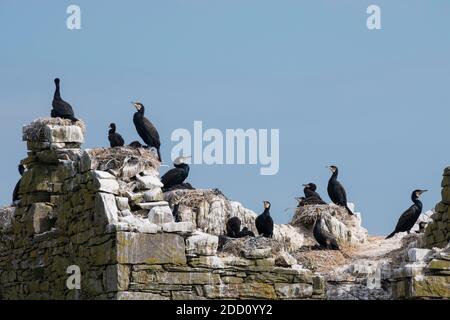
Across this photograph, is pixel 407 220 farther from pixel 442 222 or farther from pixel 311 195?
pixel 311 195

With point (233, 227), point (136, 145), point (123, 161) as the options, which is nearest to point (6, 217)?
point (136, 145)

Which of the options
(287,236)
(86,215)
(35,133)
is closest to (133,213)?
(86,215)

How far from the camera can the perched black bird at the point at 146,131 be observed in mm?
29047

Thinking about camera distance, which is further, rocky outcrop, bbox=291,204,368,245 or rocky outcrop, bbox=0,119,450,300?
rocky outcrop, bbox=291,204,368,245

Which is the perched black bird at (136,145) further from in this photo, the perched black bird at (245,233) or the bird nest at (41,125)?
the perched black bird at (245,233)

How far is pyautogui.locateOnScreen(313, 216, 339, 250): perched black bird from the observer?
100 ft

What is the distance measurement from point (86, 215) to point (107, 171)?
661 millimetres

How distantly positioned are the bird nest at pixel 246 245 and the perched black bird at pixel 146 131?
2371 millimetres

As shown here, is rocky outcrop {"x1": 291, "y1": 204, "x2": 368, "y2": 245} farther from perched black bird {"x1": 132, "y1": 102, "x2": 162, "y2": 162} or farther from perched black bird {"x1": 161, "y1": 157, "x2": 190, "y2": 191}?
perched black bird {"x1": 132, "y1": 102, "x2": 162, "y2": 162}

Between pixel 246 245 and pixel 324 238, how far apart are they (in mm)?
4115

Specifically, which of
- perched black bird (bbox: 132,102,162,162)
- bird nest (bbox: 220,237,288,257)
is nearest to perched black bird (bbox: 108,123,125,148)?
perched black bird (bbox: 132,102,162,162)

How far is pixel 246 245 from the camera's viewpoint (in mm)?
26719

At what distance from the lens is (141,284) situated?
2530 cm

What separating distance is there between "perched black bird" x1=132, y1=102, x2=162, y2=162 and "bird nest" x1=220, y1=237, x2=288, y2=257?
2371 millimetres
